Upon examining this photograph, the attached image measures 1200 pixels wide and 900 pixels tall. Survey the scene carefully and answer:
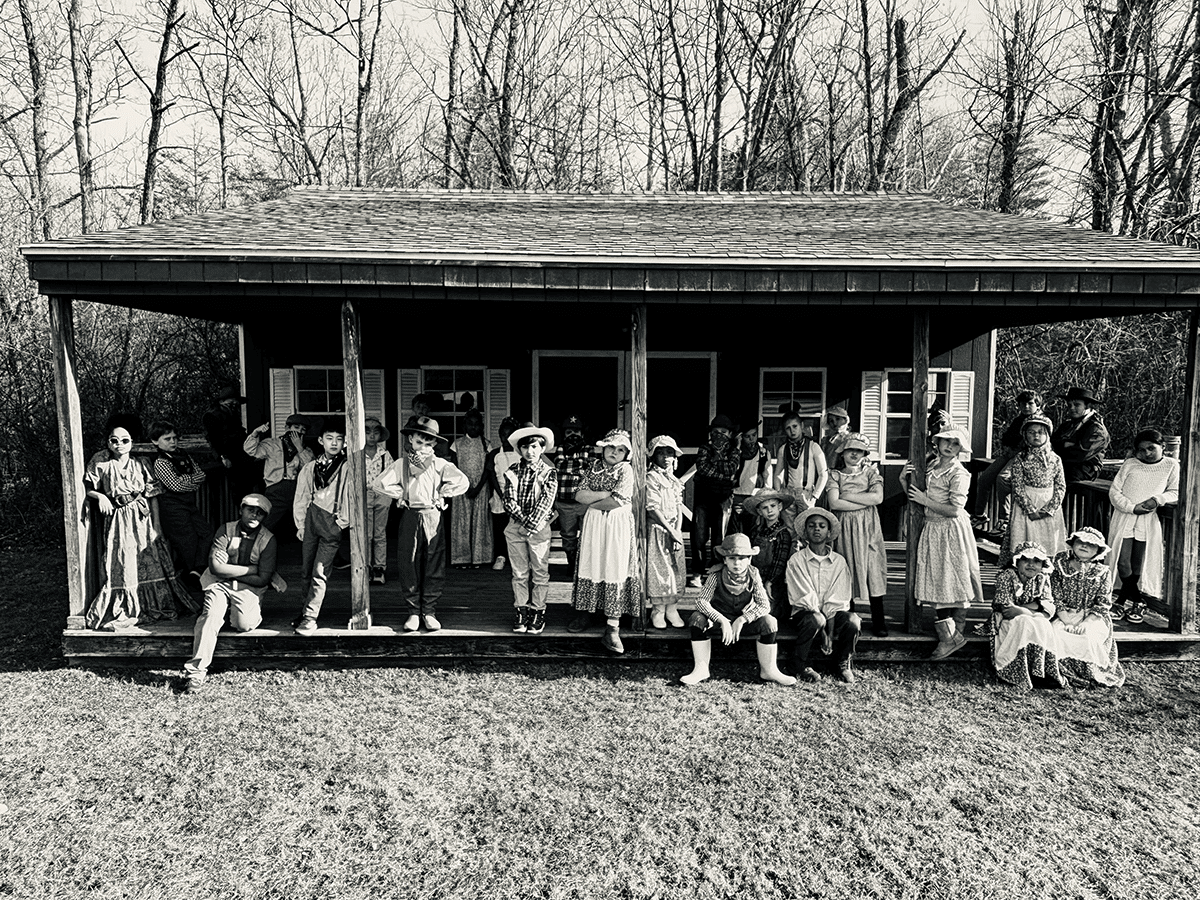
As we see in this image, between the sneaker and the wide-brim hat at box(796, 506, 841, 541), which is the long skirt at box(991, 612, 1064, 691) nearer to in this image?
the wide-brim hat at box(796, 506, 841, 541)

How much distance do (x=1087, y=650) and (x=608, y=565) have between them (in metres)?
3.35

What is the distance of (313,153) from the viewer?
20078mm

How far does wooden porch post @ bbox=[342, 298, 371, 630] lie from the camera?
6.06 metres

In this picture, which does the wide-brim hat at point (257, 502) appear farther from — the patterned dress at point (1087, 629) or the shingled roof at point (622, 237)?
the patterned dress at point (1087, 629)

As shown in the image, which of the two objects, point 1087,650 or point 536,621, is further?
point 536,621

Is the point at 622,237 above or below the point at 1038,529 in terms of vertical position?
above

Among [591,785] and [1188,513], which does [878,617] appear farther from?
[591,785]

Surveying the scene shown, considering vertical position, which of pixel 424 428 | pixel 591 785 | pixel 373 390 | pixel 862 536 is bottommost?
pixel 591 785

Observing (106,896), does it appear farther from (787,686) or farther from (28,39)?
(28,39)

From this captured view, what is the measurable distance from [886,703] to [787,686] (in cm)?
65

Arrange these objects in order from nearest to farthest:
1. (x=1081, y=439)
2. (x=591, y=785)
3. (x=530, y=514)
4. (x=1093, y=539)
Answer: (x=591, y=785) → (x=1093, y=539) → (x=530, y=514) → (x=1081, y=439)

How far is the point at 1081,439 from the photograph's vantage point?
7.29m

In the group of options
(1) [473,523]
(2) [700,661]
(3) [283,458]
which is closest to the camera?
(2) [700,661]

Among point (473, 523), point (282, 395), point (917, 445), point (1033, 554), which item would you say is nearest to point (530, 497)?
point (473, 523)
